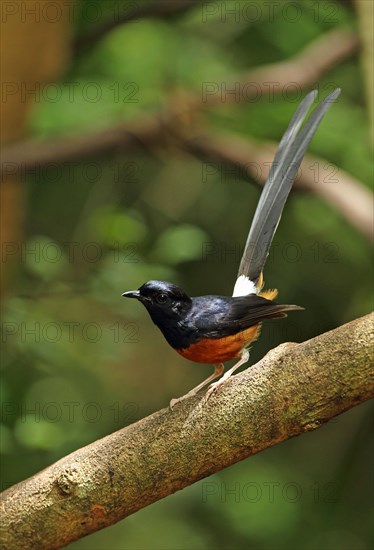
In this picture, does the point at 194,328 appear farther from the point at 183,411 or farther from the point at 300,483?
the point at 300,483

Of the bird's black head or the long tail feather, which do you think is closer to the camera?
the bird's black head

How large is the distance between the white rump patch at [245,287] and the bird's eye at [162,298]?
1.48 ft

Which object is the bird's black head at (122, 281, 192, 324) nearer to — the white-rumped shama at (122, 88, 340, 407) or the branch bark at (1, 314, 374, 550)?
the white-rumped shama at (122, 88, 340, 407)

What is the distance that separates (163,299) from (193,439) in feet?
2.29

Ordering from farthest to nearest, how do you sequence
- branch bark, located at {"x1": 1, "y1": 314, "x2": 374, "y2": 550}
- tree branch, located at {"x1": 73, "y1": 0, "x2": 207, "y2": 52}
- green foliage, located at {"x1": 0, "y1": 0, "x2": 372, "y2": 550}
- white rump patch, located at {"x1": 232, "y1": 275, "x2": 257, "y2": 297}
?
1. tree branch, located at {"x1": 73, "y1": 0, "x2": 207, "y2": 52}
2. green foliage, located at {"x1": 0, "y1": 0, "x2": 372, "y2": 550}
3. white rump patch, located at {"x1": 232, "y1": 275, "x2": 257, "y2": 297}
4. branch bark, located at {"x1": 1, "y1": 314, "x2": 374, "y2": 550}

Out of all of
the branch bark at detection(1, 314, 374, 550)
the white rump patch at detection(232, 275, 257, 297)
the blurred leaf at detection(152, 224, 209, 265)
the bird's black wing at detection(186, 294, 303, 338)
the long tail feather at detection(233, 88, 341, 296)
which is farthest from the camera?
the blurred leaf at detection(152, 224, 209, 265)

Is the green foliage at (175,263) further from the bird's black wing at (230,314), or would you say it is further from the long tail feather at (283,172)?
the bird's black wing at (230,314)

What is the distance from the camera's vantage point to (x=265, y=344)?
591 centimetres

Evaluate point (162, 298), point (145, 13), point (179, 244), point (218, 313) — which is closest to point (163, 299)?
point (162, 298)

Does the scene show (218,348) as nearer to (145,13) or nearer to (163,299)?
(163,299)

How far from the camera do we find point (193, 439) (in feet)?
7.65

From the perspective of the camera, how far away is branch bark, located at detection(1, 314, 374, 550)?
2.21 m

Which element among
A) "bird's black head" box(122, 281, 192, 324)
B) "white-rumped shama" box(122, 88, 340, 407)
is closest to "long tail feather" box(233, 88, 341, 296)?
"white-rumped shama" box(122, 88, 340, 407)

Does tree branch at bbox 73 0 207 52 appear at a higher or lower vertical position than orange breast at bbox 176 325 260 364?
higher
